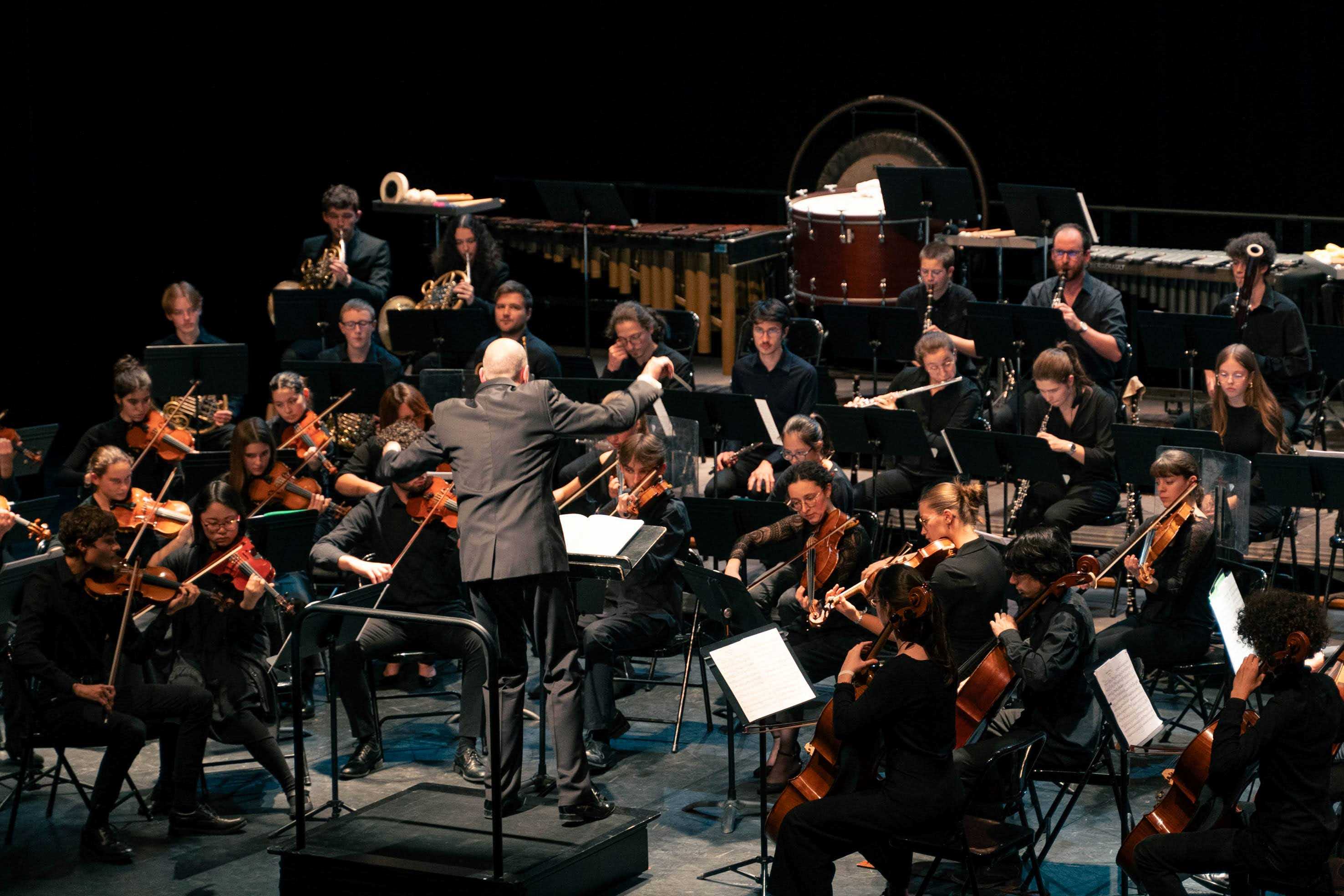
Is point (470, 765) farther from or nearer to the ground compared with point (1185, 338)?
nearer to the ground

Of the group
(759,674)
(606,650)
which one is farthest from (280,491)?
(759,674)

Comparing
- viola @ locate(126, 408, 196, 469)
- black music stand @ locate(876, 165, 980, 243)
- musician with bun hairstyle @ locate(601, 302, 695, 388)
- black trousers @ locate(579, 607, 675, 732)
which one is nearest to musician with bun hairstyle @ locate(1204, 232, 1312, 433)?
black music stand @ locate(876, 165, 980, 243)

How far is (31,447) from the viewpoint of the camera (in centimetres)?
790

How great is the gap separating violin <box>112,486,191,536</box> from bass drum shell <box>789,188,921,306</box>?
4.56m

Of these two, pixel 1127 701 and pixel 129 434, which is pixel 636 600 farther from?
pixel 129 434

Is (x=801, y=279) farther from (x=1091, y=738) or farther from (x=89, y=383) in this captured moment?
(x=1091, y=738)

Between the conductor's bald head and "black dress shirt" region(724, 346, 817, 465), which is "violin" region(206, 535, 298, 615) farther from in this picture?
"black dress shirt" region(724, 346, 817, 465)

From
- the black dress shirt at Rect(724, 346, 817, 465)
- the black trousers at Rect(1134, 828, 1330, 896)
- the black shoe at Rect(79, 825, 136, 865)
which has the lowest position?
the black shoe at Rect(79, 825, 136, 865)

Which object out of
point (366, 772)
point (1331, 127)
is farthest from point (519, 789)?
point (1331, 127)

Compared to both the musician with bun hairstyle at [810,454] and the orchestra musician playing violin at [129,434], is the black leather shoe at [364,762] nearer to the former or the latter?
the musician with bun hairstyle at [810,454]

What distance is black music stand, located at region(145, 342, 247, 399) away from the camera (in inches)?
335

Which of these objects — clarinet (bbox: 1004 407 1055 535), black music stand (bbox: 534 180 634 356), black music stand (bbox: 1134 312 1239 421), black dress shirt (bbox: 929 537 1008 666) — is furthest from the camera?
black music stand (bbox: 534 180 634 356)

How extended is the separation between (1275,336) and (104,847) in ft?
19.0

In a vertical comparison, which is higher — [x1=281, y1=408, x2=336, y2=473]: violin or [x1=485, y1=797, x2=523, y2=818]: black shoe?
[x1=281, y1=408, x2=336, y2=473]: violin
